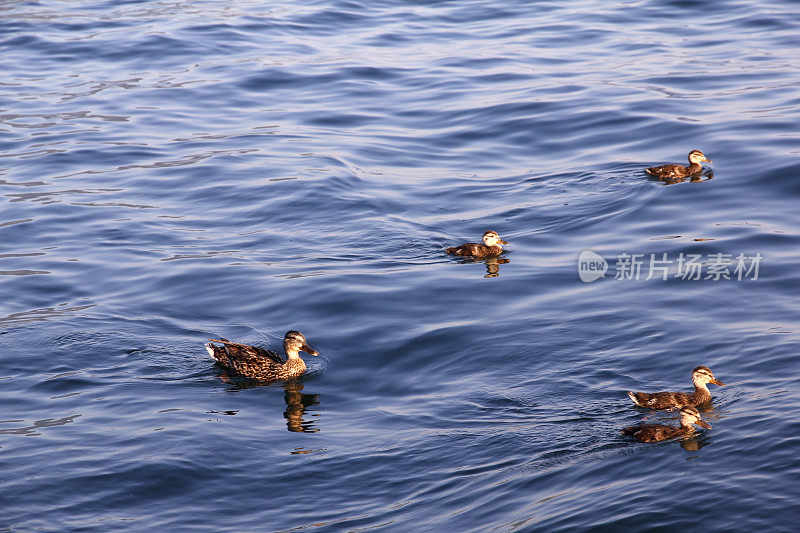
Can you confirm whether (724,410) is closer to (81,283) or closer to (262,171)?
(81,283)

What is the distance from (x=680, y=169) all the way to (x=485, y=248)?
426 centimetres

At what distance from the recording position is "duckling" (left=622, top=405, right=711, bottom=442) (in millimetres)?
9609

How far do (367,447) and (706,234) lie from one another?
7436 millimetres

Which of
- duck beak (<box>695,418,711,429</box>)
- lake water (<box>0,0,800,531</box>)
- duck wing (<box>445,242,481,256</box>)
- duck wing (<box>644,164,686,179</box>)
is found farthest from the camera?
duck wing (<box>644,164,686,179</box>)

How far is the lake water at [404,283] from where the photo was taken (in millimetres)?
9430

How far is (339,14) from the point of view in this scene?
113ft

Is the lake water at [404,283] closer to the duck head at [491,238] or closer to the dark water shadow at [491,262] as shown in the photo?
the dark water shadow at [491,262]

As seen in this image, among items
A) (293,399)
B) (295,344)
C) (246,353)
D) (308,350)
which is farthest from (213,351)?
(293,399)

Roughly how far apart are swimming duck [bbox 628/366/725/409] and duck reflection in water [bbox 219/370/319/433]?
333cm

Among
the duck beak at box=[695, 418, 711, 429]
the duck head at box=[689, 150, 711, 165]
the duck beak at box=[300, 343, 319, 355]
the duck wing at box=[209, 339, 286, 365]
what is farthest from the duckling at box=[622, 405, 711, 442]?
the duck head at box=[689, 150, 711, 165]

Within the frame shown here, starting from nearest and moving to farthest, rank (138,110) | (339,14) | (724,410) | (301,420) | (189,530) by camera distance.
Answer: (189,530) < (724,410) < (301,420) < (138,110) < (339,14)

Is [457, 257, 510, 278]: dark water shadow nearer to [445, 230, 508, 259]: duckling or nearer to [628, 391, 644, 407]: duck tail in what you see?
[445, 230, 508, 259]: duckling

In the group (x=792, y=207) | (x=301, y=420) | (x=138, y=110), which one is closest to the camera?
→ (x=301, y=420)

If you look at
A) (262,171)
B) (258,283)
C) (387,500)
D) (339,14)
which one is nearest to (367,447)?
(387,500)
